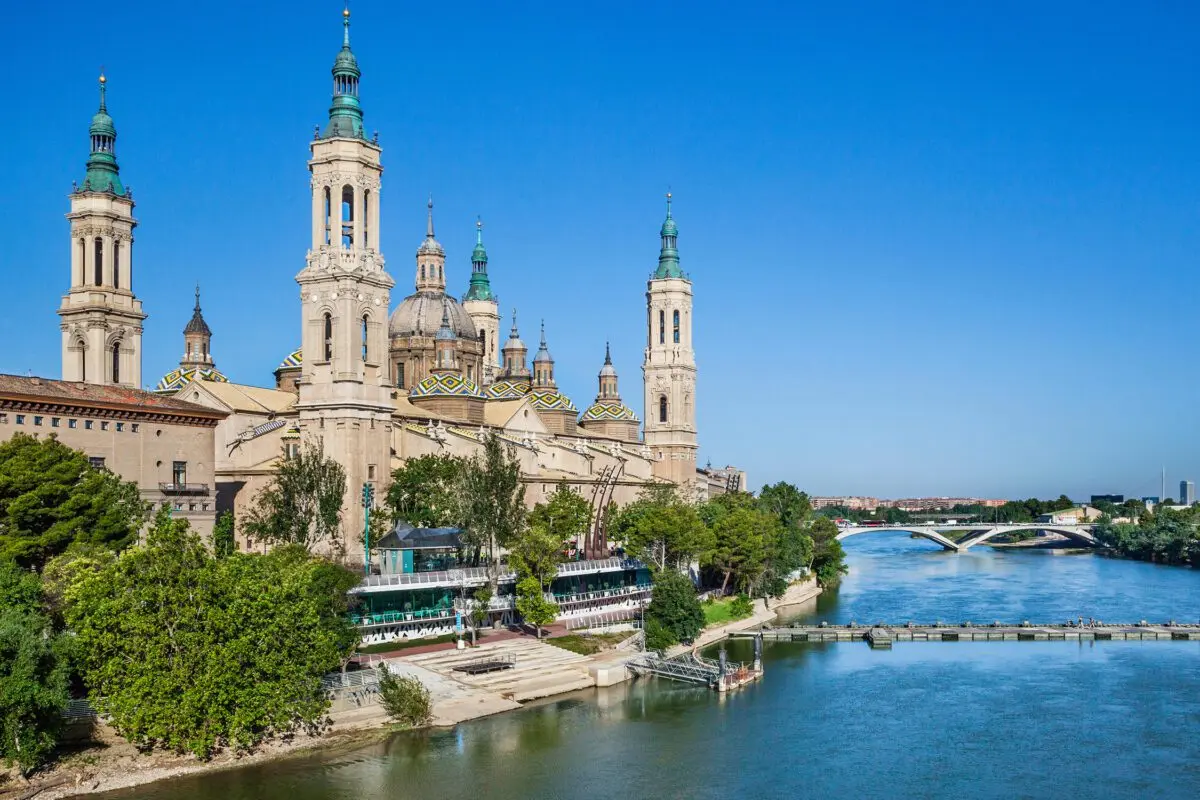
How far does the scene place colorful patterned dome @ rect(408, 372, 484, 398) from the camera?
9962 cm

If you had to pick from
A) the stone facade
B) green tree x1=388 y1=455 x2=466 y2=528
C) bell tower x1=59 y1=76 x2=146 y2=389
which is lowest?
green tree x1=388 y1=455 x2=466 y2=528

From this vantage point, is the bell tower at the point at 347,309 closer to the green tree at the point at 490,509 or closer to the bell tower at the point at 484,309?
the green tree at the point at 490,509

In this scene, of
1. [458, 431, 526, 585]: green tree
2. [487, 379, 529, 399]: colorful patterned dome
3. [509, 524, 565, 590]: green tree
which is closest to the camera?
[509, 524, 565, 590]: green tree

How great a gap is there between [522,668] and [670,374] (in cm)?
7157

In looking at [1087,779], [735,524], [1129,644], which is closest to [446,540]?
[735,524]

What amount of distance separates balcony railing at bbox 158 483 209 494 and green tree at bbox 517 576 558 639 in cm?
1762

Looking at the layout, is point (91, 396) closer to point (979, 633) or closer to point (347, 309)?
point (347, 309)

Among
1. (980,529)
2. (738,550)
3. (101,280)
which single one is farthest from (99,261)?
(980,529)

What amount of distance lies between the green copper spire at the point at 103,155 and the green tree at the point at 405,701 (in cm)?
4817

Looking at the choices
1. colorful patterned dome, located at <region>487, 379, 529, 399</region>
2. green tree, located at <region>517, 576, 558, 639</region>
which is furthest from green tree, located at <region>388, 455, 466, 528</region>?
colorful patterned dome, located at <region>487, 379, 529, 399</region>

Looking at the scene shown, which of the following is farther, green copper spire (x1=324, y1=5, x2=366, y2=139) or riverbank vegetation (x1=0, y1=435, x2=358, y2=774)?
green copper spire (x1=324, y1=5, x2=366, y2=139)

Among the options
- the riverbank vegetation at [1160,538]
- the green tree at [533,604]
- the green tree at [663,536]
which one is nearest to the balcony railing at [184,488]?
the green tree at [533,604]

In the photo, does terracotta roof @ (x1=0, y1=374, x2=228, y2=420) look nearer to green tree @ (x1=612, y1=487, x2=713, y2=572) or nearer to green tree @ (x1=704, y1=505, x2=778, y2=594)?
green tree @ (x1=612, y1=487, x2=713, y2=572)

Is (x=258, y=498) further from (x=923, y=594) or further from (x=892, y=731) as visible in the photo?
(x=923, y=594)
